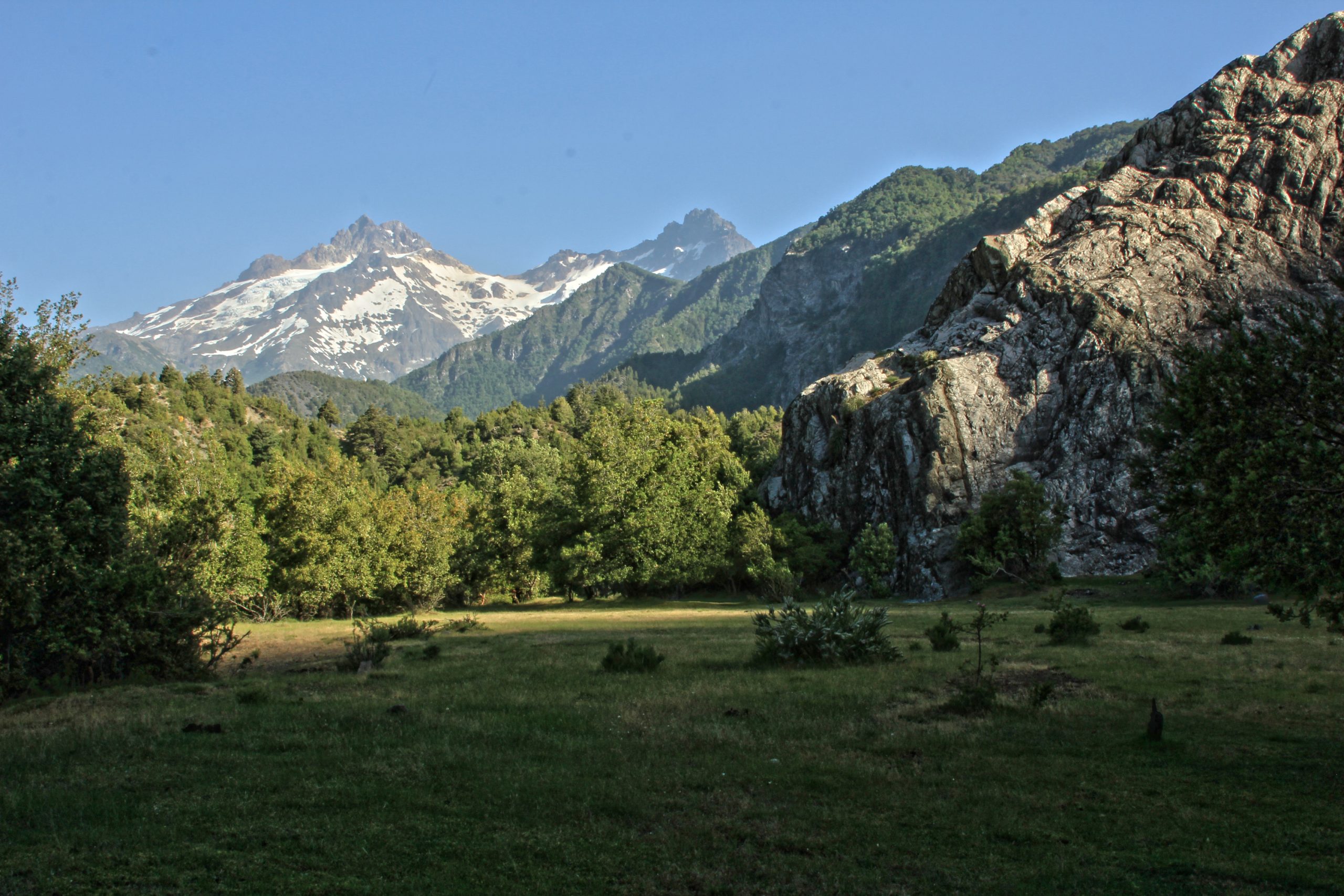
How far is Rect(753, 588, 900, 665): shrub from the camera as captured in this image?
21.7 metres

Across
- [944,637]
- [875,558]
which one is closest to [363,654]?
[944,637]

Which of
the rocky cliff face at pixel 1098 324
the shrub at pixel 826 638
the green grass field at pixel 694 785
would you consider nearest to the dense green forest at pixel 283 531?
the green grass field at pixel 694 785

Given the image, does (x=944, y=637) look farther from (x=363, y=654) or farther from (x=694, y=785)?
(x=363, y=654)

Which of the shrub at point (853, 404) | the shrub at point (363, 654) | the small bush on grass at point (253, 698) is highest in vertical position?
the shrub at point (853, 404)

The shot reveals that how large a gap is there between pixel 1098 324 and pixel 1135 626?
4948 cm

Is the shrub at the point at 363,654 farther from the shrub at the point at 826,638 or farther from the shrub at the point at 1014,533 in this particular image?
the shrub at the point at 1014,533

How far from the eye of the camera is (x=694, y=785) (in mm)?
11438

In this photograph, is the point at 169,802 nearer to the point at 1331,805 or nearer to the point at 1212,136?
the point at 1331,805

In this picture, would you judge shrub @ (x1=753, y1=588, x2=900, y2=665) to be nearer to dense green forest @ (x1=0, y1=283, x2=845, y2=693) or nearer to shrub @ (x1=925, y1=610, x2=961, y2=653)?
shrub @ (x1=925, y1=610, x2=961, y2=653)

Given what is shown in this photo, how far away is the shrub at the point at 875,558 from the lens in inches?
2613

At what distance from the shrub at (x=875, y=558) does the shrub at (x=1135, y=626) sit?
122 ft

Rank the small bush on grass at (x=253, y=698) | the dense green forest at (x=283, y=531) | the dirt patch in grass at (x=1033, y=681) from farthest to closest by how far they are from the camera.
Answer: the dense green forest at (x=283, y=531), the small bush on grass at (x=253, y=698), the dirt patch in grass at (x=1033, y=681)

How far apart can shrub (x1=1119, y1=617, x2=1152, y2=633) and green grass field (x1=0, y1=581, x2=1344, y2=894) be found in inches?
278

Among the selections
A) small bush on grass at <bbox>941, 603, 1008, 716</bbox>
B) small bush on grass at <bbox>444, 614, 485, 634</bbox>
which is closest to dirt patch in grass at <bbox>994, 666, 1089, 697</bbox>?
small bush on grass at <bbox>941, 603, 1008, 716</bbox>
